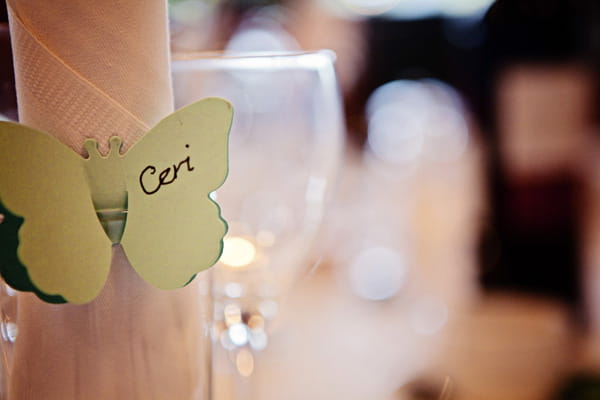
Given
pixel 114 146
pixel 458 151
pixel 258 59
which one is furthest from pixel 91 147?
pixel 458 151

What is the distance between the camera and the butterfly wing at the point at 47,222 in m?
0.24

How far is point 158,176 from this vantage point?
25cm

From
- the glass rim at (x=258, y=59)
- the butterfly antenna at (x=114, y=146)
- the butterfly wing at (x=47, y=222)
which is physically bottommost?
the butterfly wing at (x=47, y=222)

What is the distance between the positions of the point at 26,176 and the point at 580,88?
1.89m

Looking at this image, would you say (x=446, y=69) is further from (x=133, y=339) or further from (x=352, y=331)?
(x=133, y=339)

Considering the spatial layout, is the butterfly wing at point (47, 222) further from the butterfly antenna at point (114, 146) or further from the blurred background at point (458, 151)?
the blurred background at point (458, 151)

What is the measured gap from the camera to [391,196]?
1.60 m

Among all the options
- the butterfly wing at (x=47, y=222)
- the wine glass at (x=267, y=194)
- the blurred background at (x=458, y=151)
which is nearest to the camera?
the butterfly wing at (x=47, y=222)

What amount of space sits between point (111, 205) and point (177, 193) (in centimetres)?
2

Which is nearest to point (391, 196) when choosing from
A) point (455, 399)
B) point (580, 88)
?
point (580, 88)

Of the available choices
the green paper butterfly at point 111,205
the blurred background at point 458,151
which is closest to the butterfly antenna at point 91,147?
the green paper butterfly at point 111,205

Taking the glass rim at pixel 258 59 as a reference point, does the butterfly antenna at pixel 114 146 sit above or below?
below

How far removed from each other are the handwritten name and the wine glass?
2.5 inches

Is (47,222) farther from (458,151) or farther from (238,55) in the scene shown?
(458,151)
